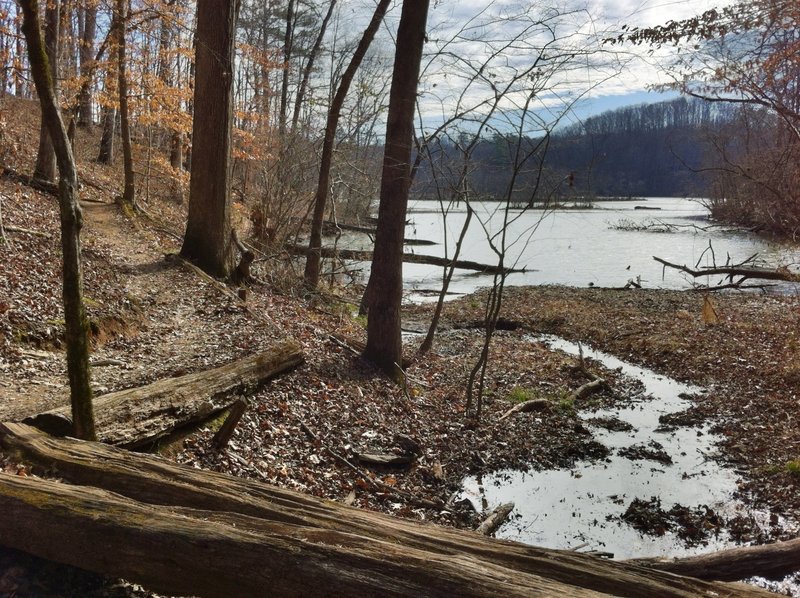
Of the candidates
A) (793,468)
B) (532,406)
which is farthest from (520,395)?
(793,468)

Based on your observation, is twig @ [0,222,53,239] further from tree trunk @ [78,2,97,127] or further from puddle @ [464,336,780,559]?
puddle @ [464,336,780,559]

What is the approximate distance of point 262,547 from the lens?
3.00 metres

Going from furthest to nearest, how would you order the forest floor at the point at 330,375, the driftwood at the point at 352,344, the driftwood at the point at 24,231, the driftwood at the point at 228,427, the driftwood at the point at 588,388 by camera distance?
1. the driftwood at the point at 588,388
2. the driftwood at the point at 352,344
3. the driftwood at the point at 24,231
4. the forest floor at the point at 330,375
5. the driftwood at the point at 228,427

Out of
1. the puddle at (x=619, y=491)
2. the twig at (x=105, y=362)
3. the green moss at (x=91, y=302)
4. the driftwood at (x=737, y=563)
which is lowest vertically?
the puddle at (x=619, y=491)

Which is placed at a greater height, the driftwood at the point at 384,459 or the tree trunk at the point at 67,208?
the tree trunk at the point at 67,208

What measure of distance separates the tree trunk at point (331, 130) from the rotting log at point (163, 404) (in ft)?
24.2

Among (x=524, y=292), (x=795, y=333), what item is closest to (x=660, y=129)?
(x=524, y=292)

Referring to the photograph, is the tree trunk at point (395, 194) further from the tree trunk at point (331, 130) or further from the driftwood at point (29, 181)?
the driftwood at point (29, 181)

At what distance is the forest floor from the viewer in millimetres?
5988

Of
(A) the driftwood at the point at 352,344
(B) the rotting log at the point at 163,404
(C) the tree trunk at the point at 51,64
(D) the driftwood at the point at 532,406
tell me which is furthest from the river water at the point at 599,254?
(C) the tree trunk at the point at 51,64

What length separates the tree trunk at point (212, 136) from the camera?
10.9 metres

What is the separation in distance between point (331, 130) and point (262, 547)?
11.7m

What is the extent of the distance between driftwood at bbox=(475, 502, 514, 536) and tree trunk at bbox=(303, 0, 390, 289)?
903 cm

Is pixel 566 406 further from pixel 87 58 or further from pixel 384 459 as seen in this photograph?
pixel 87 58
